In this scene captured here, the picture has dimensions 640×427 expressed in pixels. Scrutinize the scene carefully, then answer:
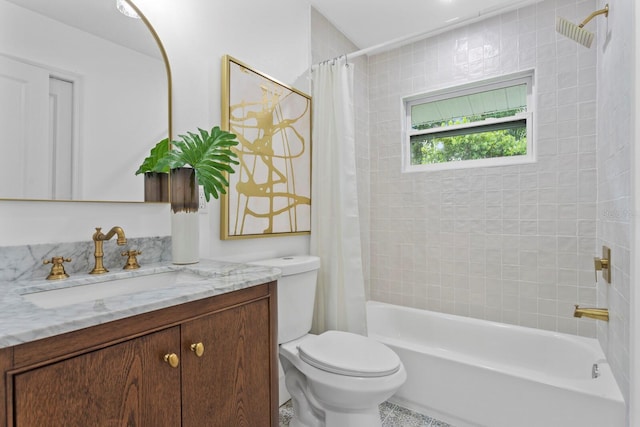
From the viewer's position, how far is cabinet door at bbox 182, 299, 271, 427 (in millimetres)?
916

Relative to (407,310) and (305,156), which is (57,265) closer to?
(305,156)

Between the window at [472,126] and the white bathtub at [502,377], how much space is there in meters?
1.15

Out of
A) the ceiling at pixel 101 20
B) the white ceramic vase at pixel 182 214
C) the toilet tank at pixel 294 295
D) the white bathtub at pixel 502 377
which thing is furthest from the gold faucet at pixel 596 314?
the ceiling at pixel 101 20

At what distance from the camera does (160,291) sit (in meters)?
0.92

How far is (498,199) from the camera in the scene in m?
2.30

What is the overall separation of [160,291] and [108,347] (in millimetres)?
201

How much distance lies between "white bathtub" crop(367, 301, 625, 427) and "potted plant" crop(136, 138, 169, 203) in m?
1.46

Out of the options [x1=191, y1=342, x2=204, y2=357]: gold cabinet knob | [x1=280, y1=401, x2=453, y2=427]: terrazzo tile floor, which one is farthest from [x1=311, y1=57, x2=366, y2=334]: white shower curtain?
[x1=191, y1=342, x2=204, y2=357]: gold cabinet knob

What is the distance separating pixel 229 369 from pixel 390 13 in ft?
8.04

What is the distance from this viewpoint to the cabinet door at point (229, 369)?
0.92 meters

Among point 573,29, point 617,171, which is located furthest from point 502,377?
point 573,29

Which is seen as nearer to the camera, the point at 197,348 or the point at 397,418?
the point at 197,348

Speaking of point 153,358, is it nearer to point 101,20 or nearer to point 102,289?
point 102,289

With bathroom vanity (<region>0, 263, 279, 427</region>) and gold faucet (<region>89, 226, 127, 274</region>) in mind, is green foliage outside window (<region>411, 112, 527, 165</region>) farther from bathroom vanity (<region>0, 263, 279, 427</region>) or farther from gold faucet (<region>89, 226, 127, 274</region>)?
gold faucet (<region>89, 226, 127, 274</region>)
